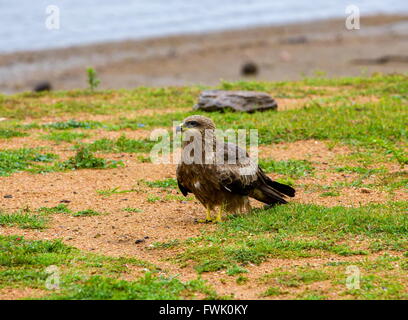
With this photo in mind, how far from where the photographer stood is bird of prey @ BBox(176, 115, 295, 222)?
7.97 m

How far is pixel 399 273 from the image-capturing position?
6355mm

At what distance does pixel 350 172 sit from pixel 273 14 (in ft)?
89.4

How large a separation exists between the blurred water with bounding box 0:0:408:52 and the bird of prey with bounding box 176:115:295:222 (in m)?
20.8

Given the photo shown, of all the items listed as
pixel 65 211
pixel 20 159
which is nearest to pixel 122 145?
pixel 20 159

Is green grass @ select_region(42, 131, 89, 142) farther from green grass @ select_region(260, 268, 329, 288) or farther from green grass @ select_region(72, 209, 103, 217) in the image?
green grass @ select_region(260, 268, 329, 288)

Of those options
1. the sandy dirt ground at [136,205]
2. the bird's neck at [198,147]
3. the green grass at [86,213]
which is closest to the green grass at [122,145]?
the sandy dirt ground at [136,205]

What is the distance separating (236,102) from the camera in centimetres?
1346

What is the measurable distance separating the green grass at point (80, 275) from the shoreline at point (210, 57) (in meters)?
14.9

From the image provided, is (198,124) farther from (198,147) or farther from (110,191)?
(110,191)

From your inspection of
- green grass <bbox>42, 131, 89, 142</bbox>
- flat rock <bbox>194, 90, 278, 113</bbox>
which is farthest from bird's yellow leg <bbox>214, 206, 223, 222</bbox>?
flat rock <bbox>194, 90, 278, 113</bbox>

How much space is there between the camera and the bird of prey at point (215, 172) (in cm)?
797
